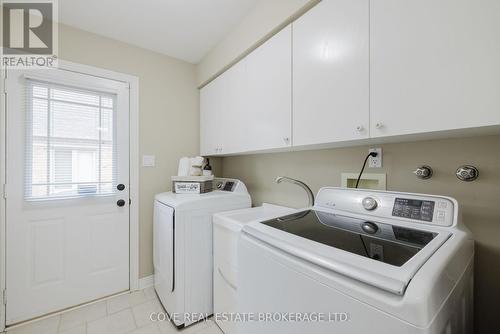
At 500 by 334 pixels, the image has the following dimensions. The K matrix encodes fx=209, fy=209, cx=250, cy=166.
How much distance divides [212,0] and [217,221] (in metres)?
1.63

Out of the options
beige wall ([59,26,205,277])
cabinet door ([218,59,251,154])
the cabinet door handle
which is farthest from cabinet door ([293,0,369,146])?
beige wall ([59,26,205,277])

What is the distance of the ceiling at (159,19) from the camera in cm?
158

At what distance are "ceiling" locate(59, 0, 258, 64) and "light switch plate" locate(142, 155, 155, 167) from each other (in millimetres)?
1134

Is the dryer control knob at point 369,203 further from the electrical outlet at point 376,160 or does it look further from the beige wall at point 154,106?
the beige wall at point 154,106

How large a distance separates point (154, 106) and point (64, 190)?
1115 millimetres

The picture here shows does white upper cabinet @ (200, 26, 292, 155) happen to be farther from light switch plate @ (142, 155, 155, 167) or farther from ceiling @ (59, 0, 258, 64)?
light switch plate @ (142, 155, 155, 167)

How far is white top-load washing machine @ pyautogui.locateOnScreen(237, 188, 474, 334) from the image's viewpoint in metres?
0.49

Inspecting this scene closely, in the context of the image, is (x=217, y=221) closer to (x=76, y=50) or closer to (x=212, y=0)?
(x=212, y=0)

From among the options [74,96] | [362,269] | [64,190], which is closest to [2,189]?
[64,190]

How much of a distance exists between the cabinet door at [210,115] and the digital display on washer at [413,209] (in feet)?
5.09

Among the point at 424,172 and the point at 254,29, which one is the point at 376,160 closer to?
the point at 424,172

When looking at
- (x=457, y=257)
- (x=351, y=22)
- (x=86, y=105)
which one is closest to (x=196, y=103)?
(x=86, y=105)

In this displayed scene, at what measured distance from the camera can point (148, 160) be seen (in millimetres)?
2186

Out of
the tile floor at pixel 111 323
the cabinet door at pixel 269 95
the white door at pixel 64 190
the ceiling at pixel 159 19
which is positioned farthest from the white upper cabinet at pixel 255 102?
the tile floor at pixel 111 323
